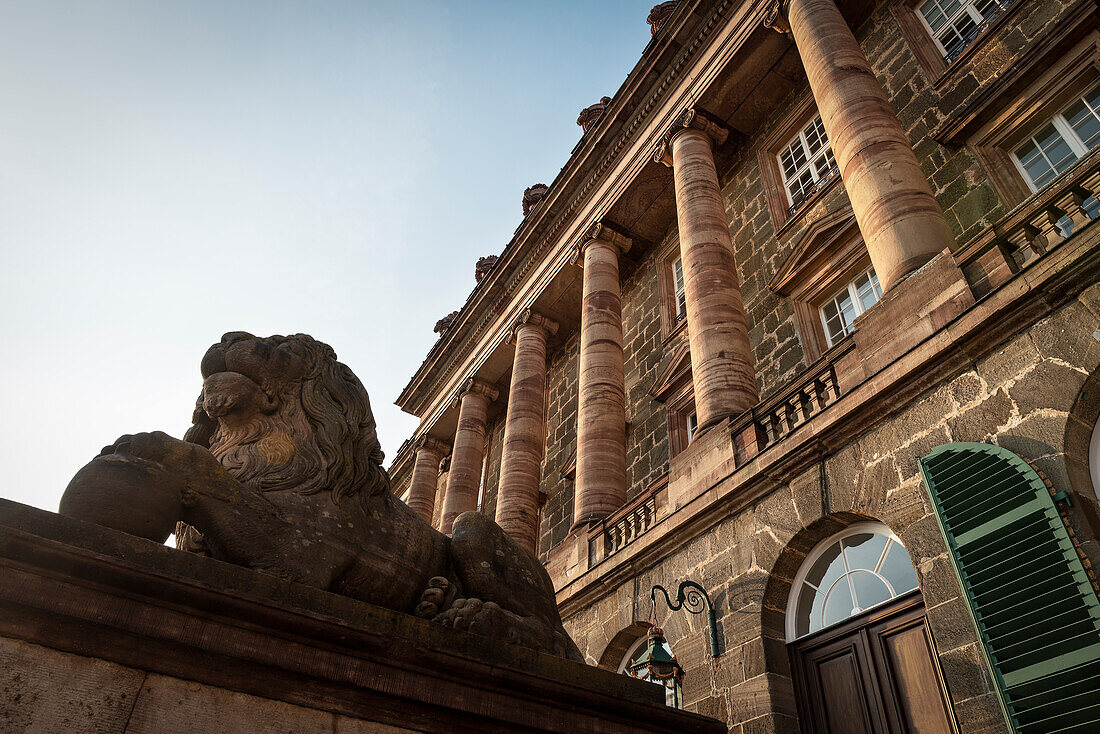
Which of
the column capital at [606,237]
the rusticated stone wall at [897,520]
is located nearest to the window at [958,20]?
the column capital at [606,237]

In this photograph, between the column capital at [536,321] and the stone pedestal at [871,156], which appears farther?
the column capital at [536,321]

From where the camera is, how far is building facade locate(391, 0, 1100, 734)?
17.7ft

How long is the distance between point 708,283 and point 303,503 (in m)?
9.58

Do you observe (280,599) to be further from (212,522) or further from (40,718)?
(40,718)

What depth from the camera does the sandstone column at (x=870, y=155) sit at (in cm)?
820

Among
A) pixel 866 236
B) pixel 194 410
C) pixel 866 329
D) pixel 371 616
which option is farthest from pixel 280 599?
pixel 866 236

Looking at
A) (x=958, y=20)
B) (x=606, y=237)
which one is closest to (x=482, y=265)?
(x=606, y=237)

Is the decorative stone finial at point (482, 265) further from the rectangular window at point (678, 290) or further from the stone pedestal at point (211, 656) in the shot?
the stone pedestal at point (211, 656)

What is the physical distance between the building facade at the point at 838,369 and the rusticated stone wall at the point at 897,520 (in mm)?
27

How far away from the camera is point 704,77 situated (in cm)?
1550

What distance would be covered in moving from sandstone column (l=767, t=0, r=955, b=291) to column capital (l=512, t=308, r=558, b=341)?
9.99m

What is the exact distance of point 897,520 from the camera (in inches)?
250

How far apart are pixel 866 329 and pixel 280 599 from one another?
666cm

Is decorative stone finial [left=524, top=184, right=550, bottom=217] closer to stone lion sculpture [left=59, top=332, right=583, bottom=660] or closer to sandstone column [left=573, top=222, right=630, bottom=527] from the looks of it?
sandstone column [left=573, top=222, right=630, bottom=527]
